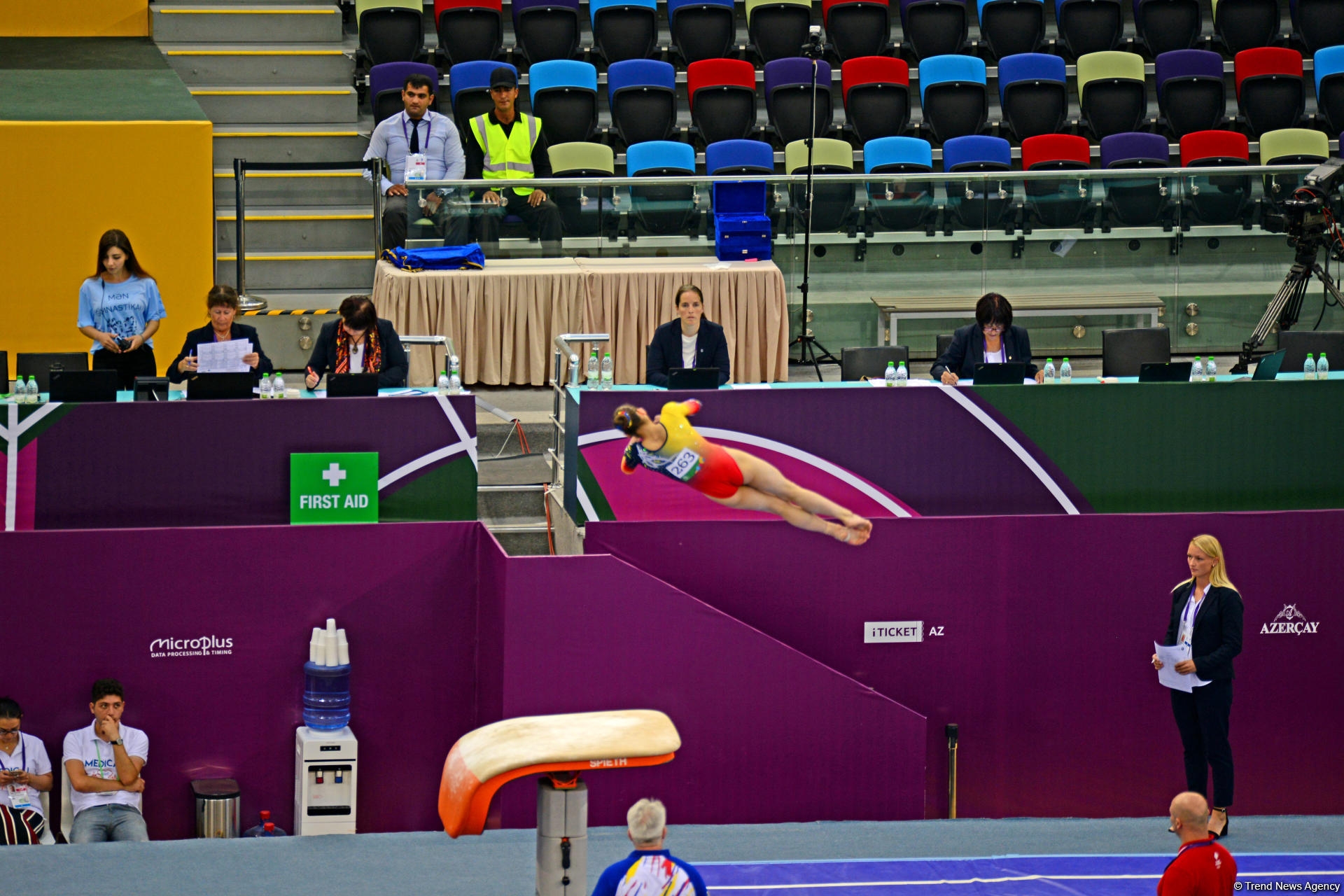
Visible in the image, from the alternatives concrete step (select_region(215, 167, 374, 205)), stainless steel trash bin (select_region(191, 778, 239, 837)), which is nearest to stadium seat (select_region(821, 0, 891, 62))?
concrete step (select_region(215, 167, 374, 205))

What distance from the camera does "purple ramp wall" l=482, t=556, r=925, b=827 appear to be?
6.82 m

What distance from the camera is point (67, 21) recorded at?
13023 millimetres

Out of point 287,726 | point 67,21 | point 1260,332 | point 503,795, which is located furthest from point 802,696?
point 67,21

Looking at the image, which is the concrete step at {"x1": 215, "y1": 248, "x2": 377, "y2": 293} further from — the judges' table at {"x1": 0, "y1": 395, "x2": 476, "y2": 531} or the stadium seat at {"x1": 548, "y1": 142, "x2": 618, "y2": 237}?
the judges' table at {"x1": 0, "y1": 395, "x2": 476, "y2": 531}

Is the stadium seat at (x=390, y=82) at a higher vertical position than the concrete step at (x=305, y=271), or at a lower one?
higher

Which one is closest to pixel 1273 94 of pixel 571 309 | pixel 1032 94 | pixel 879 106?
pixel 1032 94

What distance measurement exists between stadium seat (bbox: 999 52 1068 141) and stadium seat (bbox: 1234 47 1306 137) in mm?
1420

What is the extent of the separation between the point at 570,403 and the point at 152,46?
21.9 ft

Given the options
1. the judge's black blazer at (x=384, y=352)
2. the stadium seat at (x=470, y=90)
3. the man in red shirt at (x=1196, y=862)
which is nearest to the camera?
the man in red shirt at (x=1196, y=862)

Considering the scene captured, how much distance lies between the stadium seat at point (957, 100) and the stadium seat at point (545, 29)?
270 centimetres

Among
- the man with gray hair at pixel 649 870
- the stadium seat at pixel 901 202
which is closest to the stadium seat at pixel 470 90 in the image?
the stadium seat at pixel 901 202

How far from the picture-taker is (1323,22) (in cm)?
1298

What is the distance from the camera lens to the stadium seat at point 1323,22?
1297 cm

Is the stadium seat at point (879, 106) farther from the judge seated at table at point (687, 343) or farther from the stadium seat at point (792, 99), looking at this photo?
the judge seated at table at point (687, 343)
